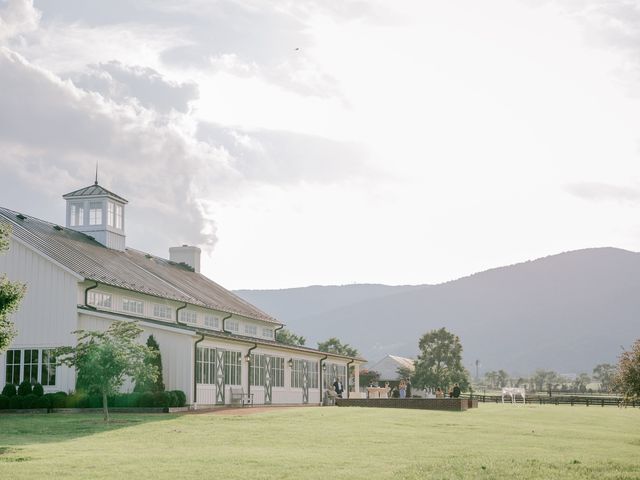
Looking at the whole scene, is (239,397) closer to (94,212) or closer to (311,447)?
(94,212)

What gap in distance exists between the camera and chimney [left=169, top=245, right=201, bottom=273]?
201 feet

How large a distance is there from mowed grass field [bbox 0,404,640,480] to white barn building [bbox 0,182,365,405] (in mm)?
4441

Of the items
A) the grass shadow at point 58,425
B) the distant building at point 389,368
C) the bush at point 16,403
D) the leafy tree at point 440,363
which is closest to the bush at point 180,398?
the grass shadow at point 58,425

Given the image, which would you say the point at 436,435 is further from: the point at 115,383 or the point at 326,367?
the point at 326,367

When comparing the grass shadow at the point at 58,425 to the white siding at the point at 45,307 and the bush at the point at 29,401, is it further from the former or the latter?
the white siding at the point at 45,307

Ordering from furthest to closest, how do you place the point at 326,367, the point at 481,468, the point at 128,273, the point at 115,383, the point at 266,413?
1. the point at 326,367
2. the point at 128,273
3. the point at 266,413
4. the point at 115,383
5. the point at 481,468

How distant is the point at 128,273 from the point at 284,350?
30.6 ft

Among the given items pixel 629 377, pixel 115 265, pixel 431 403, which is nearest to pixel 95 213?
pixel 115 265

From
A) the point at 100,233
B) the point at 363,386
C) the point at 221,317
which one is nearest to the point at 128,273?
the point at 100,233

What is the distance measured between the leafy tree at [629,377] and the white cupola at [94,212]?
27.6 meters

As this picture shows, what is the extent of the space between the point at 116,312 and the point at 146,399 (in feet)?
19.0

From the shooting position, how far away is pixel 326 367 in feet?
182

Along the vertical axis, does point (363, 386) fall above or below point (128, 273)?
below

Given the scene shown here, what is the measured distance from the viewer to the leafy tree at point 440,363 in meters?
84.9
